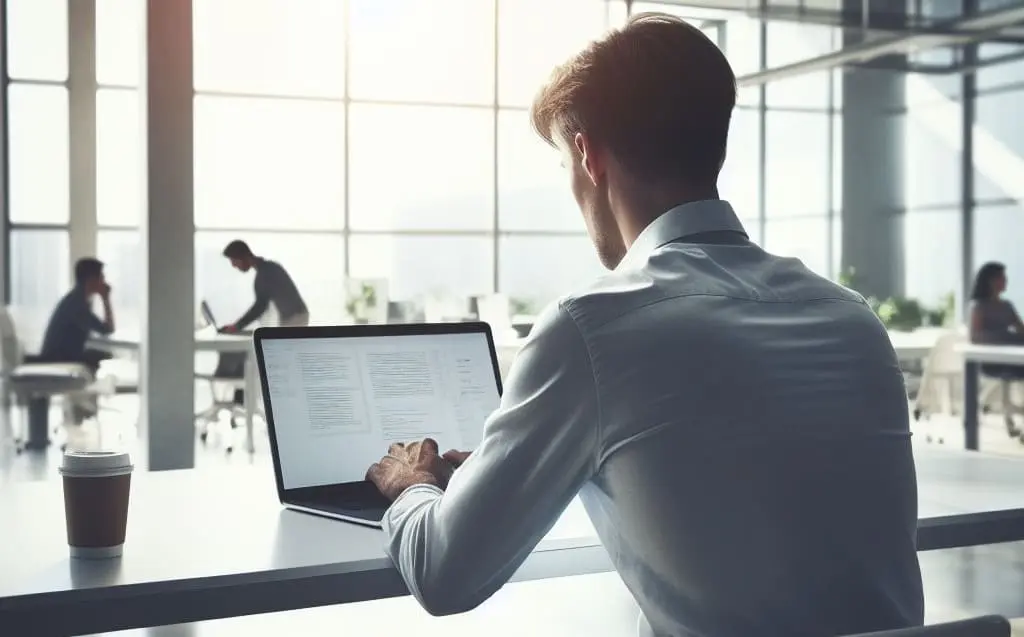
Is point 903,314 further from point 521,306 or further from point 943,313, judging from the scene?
point 521,306

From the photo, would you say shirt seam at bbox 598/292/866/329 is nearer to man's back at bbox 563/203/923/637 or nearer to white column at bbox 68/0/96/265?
man's back at bbox 563/203/923/637

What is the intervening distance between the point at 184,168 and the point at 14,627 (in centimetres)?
274

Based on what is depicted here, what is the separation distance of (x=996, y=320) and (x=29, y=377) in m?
→ 6.18

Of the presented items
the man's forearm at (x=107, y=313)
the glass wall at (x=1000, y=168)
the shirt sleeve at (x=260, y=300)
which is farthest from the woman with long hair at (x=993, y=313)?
the man's forearm at (x=107, y=313)

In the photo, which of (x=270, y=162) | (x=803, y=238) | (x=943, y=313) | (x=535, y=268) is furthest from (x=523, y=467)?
(x=803, y=238)

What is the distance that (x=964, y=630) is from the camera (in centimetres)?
82

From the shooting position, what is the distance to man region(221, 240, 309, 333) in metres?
6.69

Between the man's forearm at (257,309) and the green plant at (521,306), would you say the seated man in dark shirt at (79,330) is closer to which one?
the man's forearm at (257,309)

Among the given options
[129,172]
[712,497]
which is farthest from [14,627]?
[129,172]

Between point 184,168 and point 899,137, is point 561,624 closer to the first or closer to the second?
point 184,168

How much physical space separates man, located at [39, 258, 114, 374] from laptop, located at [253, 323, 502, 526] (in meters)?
5.39

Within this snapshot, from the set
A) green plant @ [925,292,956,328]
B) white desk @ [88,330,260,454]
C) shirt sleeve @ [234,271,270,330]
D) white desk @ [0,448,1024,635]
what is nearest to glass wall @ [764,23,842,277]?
green plant @ [925,292,956,328]

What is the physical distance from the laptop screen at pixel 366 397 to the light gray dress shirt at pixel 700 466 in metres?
0.53

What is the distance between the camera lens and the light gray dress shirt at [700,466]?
936mm
